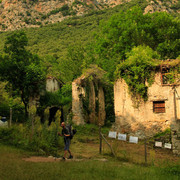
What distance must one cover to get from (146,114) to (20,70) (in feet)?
33.1

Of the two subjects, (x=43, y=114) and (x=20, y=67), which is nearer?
(x=20, y=67)

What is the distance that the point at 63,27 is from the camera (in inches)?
2926

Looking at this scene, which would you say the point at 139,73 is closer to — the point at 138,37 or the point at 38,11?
the point at 138,37

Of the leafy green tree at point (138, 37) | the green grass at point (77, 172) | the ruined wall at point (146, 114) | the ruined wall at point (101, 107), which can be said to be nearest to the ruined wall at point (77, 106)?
the ruined wall at point (101, 107)

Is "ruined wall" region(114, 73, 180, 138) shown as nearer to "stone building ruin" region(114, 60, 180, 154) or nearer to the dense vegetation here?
"stone building ruin" region(114, 60, 180, 154)

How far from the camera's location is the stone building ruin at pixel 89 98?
18141 mm

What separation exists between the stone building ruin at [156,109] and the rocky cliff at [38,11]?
61.9m

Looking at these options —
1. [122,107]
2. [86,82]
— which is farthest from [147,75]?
[86,82]

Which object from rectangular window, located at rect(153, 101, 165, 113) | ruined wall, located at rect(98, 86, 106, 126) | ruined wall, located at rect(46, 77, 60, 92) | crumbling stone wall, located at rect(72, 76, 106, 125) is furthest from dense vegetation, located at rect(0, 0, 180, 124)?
ruined wall, located at rect(46, 77, 60, 92)

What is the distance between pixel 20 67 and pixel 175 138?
40.1 feet

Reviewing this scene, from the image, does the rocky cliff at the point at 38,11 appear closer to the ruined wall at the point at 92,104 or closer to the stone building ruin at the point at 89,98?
the stone building ruin at the point at 89,98

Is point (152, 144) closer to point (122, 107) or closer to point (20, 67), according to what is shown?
point (122, 107)

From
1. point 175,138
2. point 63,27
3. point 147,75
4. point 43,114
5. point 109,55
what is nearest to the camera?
point 175,138

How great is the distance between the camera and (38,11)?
9631 centimetres
